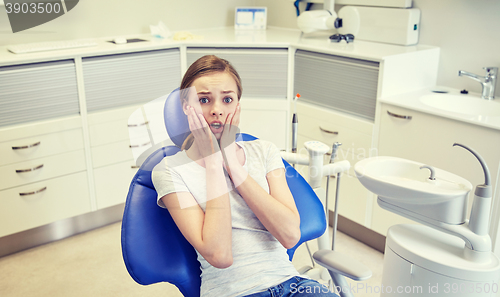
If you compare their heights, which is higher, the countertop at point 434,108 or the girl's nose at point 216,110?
the girl's nose at point 216,110

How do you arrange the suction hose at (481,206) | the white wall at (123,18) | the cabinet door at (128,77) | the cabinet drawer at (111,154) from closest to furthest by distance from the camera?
the suction hose at (481,206), the cabinet door at (128,77), the cabinet drawer at (111,154), the white wall at (123,18)

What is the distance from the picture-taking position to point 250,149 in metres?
1.41

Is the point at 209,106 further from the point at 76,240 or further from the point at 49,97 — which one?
the point at 76,240

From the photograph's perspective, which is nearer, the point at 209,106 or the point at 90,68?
the point at 209,106

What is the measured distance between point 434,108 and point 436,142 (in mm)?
162

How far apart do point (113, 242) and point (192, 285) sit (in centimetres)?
149

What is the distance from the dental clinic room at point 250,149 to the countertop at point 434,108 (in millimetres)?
13

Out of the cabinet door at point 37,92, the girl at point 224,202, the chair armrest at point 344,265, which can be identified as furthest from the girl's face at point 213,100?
the cabinet door at point 37,92

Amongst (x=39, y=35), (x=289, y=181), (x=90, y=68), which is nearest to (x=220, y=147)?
(x=289, y=181)

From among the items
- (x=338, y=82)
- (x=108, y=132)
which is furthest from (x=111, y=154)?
(x=338, y=82)

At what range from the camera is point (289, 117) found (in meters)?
2.81

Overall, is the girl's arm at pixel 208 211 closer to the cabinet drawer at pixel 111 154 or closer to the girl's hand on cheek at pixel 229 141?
the girl's hand on cheek at pixel 229 141

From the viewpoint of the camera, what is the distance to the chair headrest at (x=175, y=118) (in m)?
1.30

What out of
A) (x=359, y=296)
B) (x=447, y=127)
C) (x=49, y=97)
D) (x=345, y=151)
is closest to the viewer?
(x=447, y=127)
